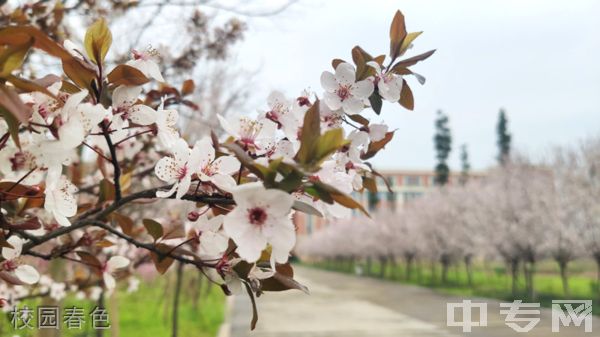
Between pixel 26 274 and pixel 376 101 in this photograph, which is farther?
pixel 26 274

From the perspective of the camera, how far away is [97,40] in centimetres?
90

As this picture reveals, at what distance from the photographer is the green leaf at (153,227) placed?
1.14 m

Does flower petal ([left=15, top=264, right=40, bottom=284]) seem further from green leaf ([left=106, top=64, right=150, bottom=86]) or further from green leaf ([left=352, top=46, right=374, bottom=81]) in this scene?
green leaf ([left=352, top=46, right=374, bottom=81])

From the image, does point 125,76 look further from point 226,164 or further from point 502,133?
point 502,133

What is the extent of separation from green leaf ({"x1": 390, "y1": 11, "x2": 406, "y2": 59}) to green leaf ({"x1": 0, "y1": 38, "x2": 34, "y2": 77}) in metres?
0.65

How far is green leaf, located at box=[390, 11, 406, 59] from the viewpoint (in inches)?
41.5

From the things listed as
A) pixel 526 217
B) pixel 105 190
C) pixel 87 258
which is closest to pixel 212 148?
pixel 105 190

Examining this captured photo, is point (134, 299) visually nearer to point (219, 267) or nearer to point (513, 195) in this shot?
point (513, 195)

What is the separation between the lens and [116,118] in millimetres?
938

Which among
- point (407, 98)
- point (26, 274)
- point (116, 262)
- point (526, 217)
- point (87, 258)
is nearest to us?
point (407, 98)

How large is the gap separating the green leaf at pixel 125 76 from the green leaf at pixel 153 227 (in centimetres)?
34

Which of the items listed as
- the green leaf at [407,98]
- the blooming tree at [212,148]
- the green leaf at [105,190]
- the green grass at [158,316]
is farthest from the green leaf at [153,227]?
the green grass at [158,316]

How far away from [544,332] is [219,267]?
25.3 feet

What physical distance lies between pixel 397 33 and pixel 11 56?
0.68m
